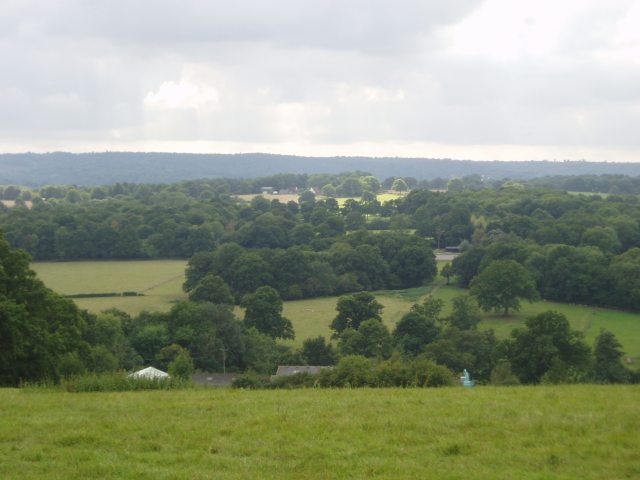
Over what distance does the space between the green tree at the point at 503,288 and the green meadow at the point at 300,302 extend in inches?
56.8

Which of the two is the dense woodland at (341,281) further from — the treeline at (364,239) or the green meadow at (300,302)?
the green meadow at (300,302)

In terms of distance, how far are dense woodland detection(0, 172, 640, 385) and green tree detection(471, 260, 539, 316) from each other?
14 centimetres

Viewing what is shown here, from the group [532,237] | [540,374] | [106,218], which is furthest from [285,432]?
[106,218]

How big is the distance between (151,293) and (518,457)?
76554 mm

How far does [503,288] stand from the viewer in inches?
2810

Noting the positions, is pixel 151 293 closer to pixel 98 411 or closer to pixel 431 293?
pixel 431 293

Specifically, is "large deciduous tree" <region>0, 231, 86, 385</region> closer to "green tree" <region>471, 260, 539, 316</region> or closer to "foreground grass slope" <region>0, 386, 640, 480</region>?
"foreground grass slope" <region>0, 386, 640, 480</region>

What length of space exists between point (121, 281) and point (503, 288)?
48.2 m

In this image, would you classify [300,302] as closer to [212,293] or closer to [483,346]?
[212,293]

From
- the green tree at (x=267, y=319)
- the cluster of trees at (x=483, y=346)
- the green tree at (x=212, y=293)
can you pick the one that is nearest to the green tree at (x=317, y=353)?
the cluster of trees at (x=483, y=346)

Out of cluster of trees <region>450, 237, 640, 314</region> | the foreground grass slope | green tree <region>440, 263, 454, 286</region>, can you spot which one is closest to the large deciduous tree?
the foreground grass slope

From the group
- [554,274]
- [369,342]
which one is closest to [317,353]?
[369,342]

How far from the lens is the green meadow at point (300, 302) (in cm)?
6606

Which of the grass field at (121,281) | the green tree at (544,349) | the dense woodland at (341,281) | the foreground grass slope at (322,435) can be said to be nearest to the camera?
the foreground grass slope at (322,435)
